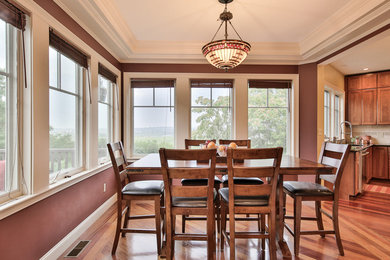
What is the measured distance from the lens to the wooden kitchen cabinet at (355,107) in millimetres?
5465

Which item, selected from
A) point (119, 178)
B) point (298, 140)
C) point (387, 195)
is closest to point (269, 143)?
point (298, 140)

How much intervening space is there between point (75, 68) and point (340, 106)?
20.0ft

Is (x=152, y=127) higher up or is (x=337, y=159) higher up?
(x=152, y=127)

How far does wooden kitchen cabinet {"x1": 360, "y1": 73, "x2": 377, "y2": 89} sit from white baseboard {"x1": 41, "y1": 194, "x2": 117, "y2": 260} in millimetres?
6420

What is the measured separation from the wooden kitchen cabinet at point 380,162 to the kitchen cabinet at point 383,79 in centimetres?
151

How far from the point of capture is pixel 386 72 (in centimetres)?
511

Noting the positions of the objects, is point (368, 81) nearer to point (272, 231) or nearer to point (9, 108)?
point (272, 231)

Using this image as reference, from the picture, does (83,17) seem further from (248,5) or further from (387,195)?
(387,195)

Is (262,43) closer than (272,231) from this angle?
No

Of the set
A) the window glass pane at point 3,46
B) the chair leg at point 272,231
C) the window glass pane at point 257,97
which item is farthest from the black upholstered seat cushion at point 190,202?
the window glass pane at point 257,97

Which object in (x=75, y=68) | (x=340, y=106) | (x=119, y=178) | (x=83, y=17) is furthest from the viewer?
(x=340, y=106)

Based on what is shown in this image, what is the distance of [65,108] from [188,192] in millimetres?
1707

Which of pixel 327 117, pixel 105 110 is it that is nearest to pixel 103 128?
pixel 105 110

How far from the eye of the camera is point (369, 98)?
5324 mm
